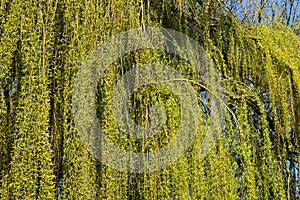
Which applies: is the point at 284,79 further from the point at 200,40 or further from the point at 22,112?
the point at 22,112

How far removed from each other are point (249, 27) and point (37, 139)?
7.11 feet

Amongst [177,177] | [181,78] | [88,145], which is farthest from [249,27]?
[88,145]

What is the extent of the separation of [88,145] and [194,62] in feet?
3.94

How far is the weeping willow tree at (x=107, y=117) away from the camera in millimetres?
2504

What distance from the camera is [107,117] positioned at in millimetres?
2643

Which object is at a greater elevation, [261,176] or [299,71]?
[299,71]

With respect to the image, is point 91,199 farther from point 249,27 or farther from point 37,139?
point 249,27

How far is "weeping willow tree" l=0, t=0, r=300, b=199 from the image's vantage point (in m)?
2.50

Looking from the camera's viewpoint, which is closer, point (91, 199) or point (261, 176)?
point (91, 199)

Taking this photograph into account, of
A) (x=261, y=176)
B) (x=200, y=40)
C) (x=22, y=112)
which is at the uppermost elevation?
(x=200, y=40)

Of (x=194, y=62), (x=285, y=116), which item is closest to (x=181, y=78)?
(x=194, y=62)

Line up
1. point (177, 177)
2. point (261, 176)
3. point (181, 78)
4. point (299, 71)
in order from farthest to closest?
point (299, 71) → point (261, 176) → point (181, 78) → point (177, 177)

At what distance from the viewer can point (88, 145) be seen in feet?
8.38

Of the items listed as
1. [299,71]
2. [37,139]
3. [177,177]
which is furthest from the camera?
[299,71]
